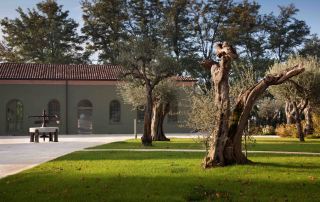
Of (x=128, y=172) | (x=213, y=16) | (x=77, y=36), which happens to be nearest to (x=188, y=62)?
(x=213, y=16)

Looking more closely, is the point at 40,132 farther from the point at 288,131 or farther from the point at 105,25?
the point at 105,25

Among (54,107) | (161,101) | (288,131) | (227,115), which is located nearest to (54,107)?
(54,107)

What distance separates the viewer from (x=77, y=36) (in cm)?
5472

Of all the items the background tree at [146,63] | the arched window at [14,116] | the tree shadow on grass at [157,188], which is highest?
the background tree at [146,63]

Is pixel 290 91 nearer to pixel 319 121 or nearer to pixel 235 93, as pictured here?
pixel 319 121

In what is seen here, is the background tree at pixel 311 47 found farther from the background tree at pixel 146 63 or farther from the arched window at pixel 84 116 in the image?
the background tree at pixel 146 63

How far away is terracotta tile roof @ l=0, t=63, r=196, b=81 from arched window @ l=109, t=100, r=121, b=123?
2.28 meters

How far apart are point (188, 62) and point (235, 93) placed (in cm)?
3381

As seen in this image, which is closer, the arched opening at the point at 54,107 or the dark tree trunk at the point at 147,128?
the dark tree trunk at the point at 147,128

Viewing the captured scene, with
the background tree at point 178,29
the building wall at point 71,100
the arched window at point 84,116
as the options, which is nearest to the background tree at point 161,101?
the building wall at point 71,100

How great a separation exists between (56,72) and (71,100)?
3.03 metres

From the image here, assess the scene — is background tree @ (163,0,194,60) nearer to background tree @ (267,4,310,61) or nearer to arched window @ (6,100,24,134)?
background tree @ (267,4,310,61)

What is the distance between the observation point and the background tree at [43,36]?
175ft

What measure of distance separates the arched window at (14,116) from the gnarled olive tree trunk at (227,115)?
29.9 meters
